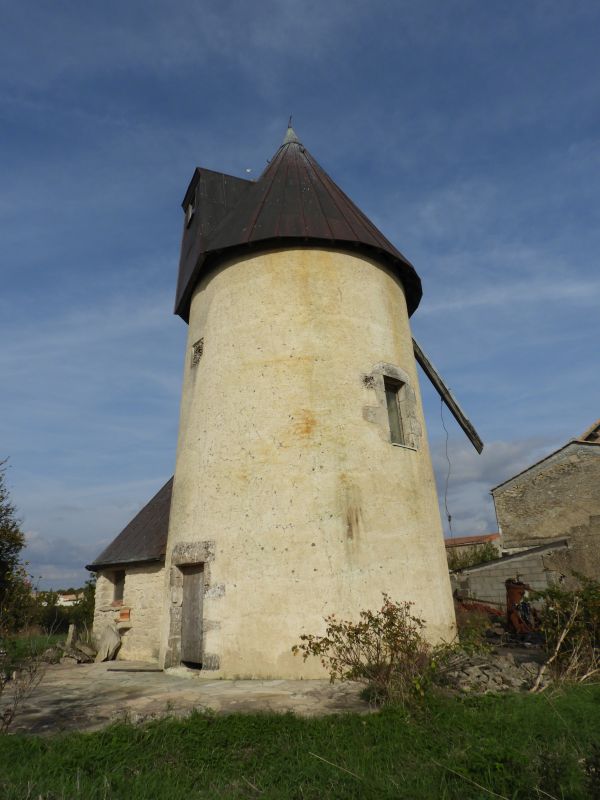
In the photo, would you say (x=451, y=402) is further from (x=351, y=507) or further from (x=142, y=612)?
(x=142, y=612)

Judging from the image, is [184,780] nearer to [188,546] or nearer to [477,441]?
[188,546]

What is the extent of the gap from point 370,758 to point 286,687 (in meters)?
2.50

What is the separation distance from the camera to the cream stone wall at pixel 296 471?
676cm

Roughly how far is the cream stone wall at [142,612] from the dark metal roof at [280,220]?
5.09 metres

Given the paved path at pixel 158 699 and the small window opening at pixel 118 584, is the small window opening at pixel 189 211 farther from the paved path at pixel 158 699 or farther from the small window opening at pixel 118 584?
the paved path at pixel 158 699

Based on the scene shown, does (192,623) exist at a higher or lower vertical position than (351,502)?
lower

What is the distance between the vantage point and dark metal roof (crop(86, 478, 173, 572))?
32.3ft

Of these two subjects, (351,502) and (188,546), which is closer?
(351,502)

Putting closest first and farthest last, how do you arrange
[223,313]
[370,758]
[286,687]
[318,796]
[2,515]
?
[318,796]
[370,758]
[286,687]
[223,313]
[2,515]

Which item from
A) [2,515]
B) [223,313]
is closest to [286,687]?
[223,313]

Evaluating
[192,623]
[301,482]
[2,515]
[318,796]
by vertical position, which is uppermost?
[2,515]

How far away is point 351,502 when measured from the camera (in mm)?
7117

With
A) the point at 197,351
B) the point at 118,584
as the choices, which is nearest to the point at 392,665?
the point at 197,351

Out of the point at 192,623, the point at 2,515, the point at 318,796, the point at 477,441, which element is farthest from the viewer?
the point at 2,515
